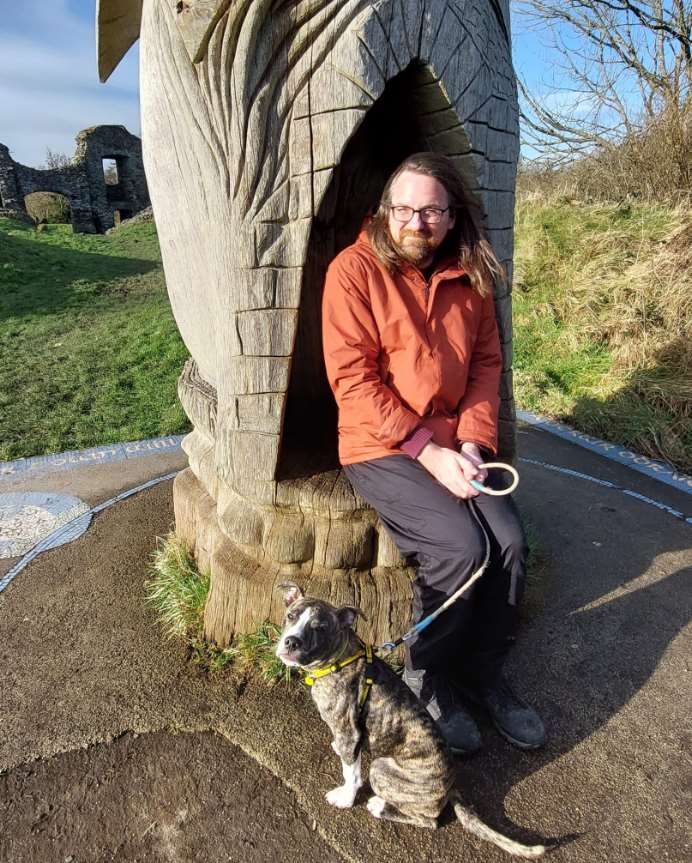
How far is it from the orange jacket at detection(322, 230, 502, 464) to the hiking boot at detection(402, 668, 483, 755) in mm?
808

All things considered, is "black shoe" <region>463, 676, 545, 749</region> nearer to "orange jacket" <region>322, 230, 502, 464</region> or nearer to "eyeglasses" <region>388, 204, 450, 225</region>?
"orange jacket" <region>322, 230, 502, 464</region>

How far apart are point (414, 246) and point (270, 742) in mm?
1798

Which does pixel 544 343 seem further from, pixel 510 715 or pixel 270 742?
pixel 270 742

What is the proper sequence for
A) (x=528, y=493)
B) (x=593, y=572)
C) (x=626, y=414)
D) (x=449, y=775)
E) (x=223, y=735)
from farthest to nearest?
(x=626, y=414), (x=528, y=493), (x=593, y=572), (x=223, y=735), (x=449, y=775)

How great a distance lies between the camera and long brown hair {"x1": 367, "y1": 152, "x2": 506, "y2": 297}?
85.0 inches

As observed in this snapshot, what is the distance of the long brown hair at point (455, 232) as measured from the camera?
216 cm

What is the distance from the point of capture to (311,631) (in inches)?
64.7

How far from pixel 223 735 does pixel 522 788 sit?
1010 mm

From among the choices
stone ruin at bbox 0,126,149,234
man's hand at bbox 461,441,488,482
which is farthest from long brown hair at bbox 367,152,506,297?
stone ruin at bbox 0,126,149,234

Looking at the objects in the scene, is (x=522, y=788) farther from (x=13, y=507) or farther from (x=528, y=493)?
(x=13, y=507)

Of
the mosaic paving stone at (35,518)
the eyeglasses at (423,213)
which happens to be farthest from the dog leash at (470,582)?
the mosaic paving stone at (35,518)

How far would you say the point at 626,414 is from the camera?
529 cm

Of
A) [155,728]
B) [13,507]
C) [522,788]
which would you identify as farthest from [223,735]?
[13,507]

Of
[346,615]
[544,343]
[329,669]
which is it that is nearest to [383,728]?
[329,669]
